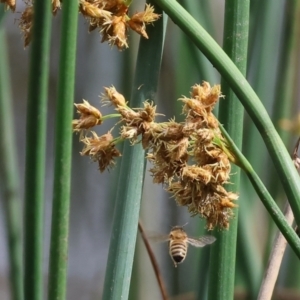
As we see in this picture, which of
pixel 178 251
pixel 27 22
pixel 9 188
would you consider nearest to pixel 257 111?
pixel 27 22

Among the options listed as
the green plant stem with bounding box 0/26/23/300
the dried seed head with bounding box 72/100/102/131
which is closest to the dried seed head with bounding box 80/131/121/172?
the dried seed head with bounding box 72/100/102/131

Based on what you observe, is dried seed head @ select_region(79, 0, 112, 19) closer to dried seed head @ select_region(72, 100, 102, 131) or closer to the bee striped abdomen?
dried seed head @ select_region(72, 100, 102, 131)

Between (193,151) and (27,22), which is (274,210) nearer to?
(193,151)

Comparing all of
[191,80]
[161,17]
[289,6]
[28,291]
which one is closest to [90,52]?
Result: [191,80]

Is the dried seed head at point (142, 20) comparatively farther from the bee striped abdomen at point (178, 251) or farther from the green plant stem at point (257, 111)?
the bee striped abdomen at point (178, 251)

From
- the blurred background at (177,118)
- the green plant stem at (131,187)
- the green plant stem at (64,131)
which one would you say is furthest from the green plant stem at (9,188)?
the green plant stem at (64,131)

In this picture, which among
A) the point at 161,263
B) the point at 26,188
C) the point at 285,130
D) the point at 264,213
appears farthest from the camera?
the point at 161,263

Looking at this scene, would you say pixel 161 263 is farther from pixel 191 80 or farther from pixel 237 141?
pixel 237 141
